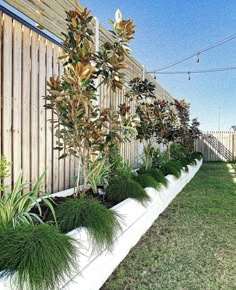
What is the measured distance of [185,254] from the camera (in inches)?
109

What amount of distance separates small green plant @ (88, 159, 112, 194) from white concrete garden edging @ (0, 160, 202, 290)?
35cm

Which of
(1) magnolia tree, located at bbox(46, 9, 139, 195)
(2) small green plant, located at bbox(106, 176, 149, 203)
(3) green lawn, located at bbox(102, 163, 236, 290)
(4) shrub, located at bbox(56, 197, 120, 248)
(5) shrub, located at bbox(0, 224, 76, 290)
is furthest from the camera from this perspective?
(2) small green plant, located at bbox(106, 176, 149, 203)

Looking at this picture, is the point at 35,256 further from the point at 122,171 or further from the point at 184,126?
the point at 184,126

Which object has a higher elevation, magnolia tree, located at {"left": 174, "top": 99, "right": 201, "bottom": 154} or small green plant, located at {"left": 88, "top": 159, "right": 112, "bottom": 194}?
magnolia tree, located at {"left": 174, "top": 99, "right": 201, "bottom": 154}

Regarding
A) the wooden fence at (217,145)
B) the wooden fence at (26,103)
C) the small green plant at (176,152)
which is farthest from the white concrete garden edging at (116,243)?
the wooden fence at (217,145)

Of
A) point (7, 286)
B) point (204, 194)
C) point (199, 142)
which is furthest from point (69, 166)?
point (199, 142)

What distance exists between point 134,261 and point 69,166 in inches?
62.4

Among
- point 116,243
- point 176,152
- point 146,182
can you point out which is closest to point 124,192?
point 146,182

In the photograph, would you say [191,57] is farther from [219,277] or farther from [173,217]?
[219,277]

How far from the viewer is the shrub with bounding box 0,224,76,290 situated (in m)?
1.40

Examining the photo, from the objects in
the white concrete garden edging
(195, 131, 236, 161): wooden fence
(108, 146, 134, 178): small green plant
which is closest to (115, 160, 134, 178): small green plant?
(108, 146, 134, 178): small green plant

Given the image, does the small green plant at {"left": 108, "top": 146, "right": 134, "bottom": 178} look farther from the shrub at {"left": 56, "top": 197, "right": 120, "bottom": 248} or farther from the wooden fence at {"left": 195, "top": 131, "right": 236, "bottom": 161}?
the wooden fence at {"left": 195, "top": 131, "right": 236, "bottom": 161}

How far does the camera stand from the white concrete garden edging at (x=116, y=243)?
1.88m

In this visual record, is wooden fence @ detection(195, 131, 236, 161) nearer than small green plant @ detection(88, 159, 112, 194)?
No
